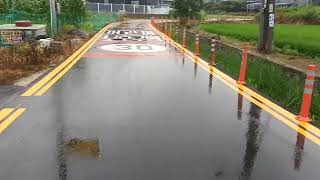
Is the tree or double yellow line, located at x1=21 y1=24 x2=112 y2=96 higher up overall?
the tree

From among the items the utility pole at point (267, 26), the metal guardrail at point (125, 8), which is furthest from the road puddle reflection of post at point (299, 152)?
the metal guardrail at point (125, 8)

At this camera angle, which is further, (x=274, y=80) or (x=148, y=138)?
(x=274, y=80)

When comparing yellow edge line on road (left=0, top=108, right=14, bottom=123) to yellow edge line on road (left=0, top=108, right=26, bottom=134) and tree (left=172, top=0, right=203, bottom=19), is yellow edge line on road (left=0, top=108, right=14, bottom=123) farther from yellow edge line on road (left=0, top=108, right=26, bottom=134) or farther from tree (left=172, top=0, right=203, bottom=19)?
tree (left=172, top=0, right=203, bottom=19)

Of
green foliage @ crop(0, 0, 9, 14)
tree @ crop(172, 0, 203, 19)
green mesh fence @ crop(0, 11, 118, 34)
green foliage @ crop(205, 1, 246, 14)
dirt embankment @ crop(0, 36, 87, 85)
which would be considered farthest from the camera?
green foliage @ crop(205, 1, 246, 14)

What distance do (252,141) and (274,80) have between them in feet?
17.6

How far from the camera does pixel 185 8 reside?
5062cm

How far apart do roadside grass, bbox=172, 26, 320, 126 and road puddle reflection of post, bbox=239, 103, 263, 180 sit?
1.02 metres

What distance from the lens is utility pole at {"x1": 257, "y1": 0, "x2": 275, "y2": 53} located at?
1795 cm

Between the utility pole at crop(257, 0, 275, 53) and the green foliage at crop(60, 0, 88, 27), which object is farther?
the green foliage at crop(60, 0, 88, 27)

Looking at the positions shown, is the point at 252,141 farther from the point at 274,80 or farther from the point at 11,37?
the point at 11,37

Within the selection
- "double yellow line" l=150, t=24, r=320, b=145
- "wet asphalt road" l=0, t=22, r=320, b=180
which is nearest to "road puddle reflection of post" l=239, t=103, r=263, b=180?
"wet asphalt road" l=0, t=22, r=320, b=180

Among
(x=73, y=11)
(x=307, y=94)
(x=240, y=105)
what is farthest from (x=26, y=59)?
(x=73, y=11)

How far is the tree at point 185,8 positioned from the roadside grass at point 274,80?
34.9m

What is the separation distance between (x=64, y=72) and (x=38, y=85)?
7.56 feet
